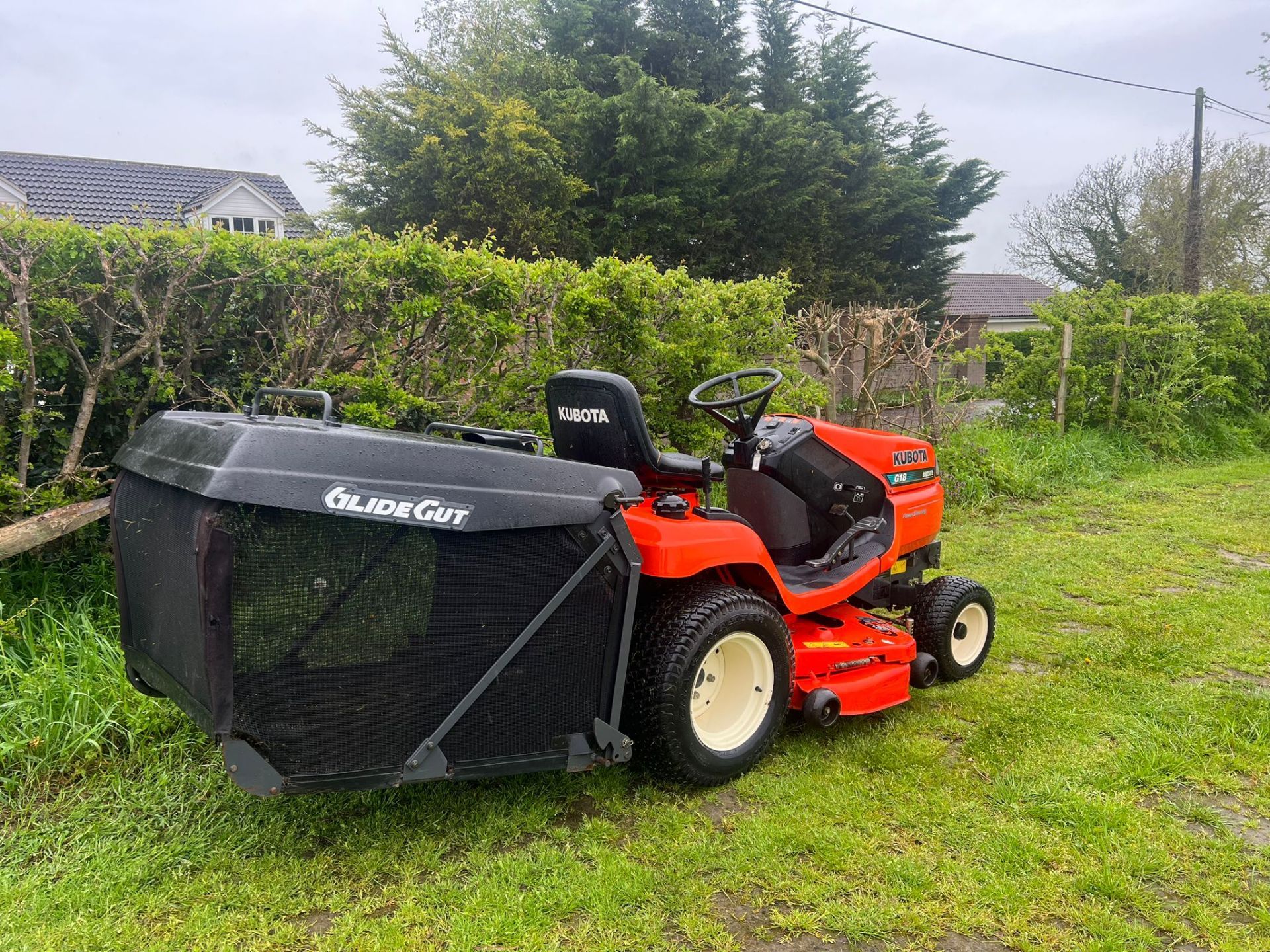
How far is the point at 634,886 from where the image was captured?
7.90ft

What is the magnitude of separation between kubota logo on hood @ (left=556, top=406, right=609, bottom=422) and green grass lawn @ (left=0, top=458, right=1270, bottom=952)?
1274 millimetres

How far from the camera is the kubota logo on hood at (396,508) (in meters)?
2.11

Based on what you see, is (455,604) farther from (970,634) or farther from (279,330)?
(970,634)

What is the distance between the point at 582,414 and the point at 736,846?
1543 mm

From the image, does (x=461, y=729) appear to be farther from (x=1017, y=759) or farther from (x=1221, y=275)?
(x=1221, y=275)

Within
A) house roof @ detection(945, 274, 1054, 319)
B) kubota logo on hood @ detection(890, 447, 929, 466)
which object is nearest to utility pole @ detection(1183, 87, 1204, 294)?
house roof @ detection(945, 274, 1054, 319)

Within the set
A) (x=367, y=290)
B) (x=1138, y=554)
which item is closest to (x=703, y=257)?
(x=1138, y=554)

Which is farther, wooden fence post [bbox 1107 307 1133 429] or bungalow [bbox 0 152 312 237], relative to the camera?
bungalow [bbox 0 152 312 237]

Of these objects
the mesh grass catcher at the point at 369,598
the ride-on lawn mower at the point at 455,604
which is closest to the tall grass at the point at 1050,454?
the ride-on lawn mower at the point at 455,604

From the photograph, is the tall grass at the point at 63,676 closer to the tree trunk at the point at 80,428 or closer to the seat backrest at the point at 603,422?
the tree trunk at the point at 80,428

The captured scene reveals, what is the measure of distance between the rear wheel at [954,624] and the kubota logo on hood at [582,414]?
1.91m

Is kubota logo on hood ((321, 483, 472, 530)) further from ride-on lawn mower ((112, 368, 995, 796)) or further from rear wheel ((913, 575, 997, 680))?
rear wheel ((913, 575, 997, 680))

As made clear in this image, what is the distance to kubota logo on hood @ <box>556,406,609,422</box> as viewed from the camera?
10.1ft

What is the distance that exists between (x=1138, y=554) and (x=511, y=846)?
223 inches
